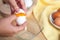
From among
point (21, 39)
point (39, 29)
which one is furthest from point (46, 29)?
Result: point (21, 39)

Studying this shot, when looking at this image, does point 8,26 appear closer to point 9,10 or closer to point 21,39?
point 21,39

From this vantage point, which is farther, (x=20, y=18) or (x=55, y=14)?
(x=55, y=14)

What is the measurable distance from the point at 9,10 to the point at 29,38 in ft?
0.72

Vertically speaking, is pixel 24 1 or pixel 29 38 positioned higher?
pixel 24 1

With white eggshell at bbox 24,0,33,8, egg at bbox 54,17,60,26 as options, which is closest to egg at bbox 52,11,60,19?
egg at bbox 54,17,60,26

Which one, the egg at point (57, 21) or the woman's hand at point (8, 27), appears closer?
the woman's hand at point (8, 27)

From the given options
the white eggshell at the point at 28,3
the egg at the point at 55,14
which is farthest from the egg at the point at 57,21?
the white eggshell at the point at 28,3

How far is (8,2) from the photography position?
3.22 feet

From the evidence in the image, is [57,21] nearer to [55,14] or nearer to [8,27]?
[55,14]

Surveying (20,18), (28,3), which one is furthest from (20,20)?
(28,3)

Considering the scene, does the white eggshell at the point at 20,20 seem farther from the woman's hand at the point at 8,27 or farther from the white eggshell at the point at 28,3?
the white eggshell at the point at 28,3

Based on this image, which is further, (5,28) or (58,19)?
(58,19)

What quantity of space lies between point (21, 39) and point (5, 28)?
0.10 meters

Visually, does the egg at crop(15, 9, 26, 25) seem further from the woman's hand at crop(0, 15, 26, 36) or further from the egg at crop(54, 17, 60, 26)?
the egg at crop(54, 17, 60, 26)
